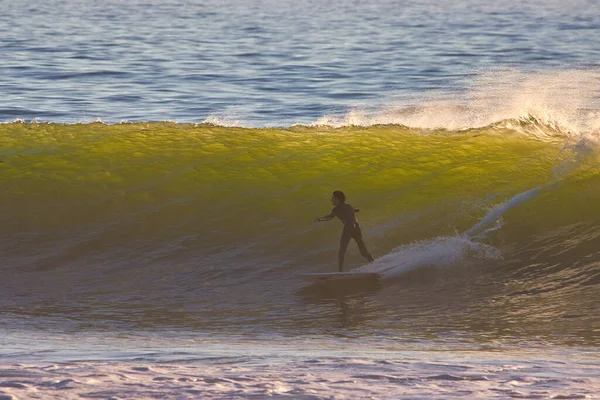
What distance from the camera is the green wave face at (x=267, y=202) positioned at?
38.5ft

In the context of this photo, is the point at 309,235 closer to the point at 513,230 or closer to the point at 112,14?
the point at 513,230

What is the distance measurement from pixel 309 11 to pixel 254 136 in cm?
5070

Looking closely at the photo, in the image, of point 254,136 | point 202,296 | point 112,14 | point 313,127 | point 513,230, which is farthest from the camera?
point 112,14

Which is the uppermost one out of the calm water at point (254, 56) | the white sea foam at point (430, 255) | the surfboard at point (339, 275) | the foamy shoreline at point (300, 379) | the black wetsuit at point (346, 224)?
the calm water at point (254, 56)

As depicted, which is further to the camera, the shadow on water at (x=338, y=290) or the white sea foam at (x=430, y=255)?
the white sea foam at (x=430, y=255)

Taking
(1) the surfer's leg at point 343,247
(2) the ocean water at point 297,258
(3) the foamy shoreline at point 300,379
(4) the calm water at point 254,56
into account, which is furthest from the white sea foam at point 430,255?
(4) the calm water at point 254,56

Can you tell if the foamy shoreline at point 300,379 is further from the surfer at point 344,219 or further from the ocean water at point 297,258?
the surfer at point 344,219

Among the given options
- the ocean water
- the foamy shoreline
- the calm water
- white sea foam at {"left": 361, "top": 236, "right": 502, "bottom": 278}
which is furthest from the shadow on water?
the calm water

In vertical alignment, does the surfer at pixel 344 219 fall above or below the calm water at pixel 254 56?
below

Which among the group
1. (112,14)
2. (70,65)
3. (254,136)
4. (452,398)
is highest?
(112,14)

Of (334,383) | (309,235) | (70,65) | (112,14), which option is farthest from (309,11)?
(334,383)

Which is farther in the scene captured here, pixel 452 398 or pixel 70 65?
pixel 70 65

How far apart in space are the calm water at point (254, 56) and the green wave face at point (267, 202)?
328 inches

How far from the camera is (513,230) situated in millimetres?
12281
